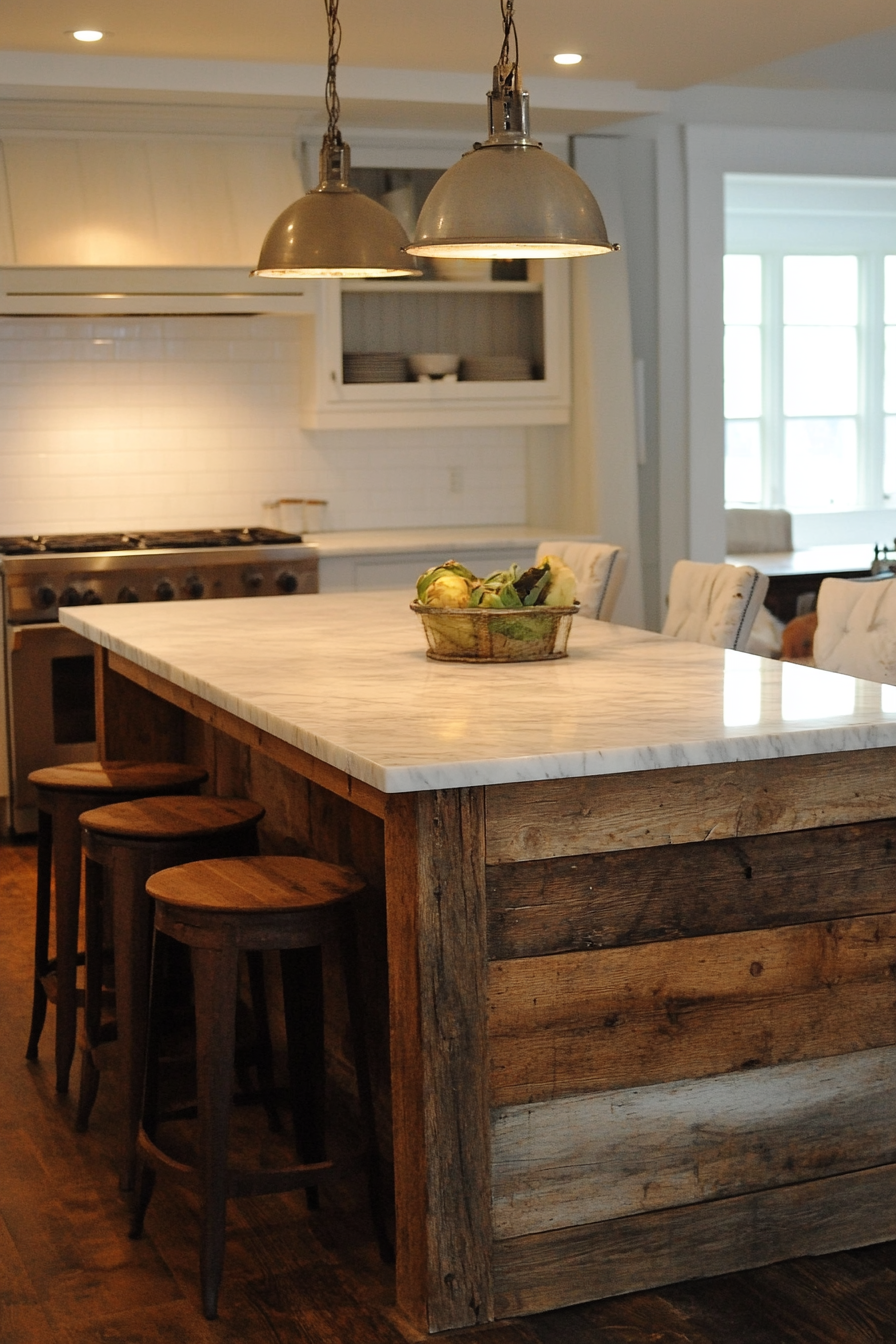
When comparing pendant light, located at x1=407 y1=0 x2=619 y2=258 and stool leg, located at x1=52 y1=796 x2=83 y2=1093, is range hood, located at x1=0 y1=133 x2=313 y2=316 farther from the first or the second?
pendant light, located at x1=407 y1=0 x2=619 y2=258

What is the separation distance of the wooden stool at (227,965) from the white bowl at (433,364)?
3897 mm

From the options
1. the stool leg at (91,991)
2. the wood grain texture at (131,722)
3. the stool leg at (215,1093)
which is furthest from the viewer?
the wood grain texture at (131,722)

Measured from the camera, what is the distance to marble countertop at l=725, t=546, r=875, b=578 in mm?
6656

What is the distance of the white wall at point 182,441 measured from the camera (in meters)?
6.09

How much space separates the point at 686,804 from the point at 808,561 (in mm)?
5093

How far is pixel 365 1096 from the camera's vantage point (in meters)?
2.60

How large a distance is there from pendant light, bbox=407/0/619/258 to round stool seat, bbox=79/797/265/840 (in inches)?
45.2

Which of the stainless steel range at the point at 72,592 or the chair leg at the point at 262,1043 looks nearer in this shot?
the chair leg at the point at 262,1043

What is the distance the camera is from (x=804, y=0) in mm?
4906

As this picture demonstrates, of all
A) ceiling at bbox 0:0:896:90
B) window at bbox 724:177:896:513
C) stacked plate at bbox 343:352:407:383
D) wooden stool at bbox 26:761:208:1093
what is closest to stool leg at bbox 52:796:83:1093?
wooden stool at bbox 26:761:208:1093

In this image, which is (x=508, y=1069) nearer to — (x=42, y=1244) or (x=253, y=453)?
(x=42, y=1244)

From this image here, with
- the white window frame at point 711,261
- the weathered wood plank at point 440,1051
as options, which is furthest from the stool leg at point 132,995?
the white window frame at point 711,261

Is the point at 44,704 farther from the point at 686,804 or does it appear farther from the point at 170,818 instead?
the point at 686,804

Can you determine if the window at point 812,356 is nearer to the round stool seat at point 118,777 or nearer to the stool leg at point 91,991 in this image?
the round stool seat at point 118,777
